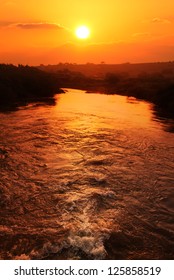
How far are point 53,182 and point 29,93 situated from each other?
31515 mm

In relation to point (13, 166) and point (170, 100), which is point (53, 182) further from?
point (170, 100)

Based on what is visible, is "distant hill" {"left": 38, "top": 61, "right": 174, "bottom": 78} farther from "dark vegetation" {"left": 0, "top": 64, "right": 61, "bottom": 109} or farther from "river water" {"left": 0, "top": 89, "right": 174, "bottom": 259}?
"river water" {"left": 0, "top": 89, "right": 174, "bottom": 259}

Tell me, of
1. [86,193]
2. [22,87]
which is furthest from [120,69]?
[86,193]

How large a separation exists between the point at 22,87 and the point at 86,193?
3229 cm

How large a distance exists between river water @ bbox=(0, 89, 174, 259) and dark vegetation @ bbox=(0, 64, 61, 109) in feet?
44.7

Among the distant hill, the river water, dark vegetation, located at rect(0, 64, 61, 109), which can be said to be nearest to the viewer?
the river water

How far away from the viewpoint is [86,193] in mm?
12867

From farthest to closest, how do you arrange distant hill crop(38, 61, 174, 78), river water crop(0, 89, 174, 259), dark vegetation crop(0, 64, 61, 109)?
distant hill crop(38, 61, 174, 78) → dark vegetation crop(0, 64, 61, 109) → river water crop(0, 89, 174, 259)

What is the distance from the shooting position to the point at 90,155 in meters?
17.7

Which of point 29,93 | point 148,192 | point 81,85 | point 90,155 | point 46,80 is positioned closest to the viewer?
point 148,192

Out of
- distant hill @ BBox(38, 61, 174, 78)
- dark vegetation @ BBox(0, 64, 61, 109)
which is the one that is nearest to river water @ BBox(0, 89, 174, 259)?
dark vegetation @ BBox(0, 64, 61, 109)

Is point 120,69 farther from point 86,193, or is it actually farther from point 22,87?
point 86,193

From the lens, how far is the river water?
9648mm

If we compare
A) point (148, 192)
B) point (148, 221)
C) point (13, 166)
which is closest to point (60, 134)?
point (13, 166)
